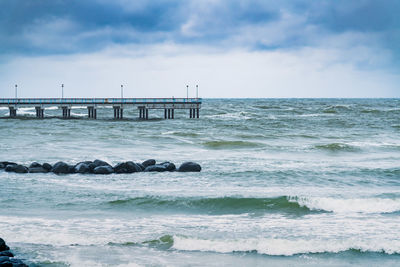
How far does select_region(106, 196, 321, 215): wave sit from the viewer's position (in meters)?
13.8

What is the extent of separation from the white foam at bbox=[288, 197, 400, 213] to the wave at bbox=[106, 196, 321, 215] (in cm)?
30

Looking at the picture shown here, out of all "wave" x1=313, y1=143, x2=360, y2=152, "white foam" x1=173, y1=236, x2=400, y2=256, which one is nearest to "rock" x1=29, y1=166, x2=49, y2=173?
"white foam" x1=173, y1=236, x2=400, y2=256

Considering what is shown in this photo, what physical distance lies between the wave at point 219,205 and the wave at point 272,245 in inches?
112

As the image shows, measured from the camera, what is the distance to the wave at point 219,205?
45.1ft

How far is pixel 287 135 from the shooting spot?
127ft

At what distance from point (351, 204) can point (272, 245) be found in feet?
15.0

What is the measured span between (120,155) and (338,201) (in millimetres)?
14094

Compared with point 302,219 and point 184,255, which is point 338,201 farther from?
point 184,255

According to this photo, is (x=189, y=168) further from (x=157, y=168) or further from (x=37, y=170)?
(x=37, y=170)

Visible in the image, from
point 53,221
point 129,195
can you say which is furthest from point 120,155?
point 53,221

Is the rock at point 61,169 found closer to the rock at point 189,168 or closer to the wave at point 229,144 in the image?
the rock at point 189,168

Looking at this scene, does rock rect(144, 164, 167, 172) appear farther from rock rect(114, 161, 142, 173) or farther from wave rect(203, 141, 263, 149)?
wave rect(203, 141, 263, 149)

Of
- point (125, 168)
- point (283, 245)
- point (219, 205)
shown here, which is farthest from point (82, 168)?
point (283, 245)

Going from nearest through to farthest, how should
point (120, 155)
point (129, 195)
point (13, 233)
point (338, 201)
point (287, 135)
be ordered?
point (13, 233)
point (338, 201)
point (129, 195)
point (120, 155)
point (287, 135)
